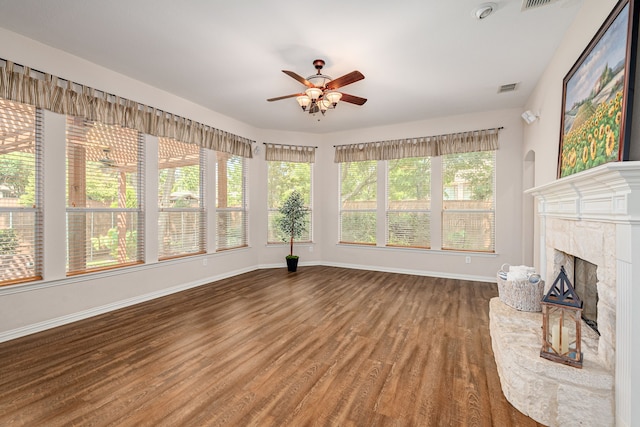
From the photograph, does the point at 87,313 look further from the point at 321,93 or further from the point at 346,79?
the point at 346,79

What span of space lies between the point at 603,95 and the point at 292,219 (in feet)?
15.8

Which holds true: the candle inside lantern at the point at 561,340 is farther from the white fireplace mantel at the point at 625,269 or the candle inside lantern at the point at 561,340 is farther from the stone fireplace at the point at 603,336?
the white fireplace mantel at the point at 625,269

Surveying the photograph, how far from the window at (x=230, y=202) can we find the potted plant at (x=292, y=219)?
809 mm

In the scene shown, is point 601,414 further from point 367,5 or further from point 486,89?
point 486,89

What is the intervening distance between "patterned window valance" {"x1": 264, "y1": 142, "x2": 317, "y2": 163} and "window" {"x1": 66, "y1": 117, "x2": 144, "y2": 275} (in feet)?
8.55

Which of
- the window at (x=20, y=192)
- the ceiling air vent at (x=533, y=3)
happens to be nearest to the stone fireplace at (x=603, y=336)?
the ceiling air vent at (x=533, y=3)

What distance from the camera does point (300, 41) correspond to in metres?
2.96

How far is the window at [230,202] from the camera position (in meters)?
5.39

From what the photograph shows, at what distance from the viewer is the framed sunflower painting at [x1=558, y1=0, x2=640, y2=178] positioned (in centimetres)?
176

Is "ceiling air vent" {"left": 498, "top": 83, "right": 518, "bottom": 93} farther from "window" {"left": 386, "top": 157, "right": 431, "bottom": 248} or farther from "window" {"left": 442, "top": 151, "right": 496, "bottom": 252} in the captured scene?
"window" {"left": 386, "top": 157, "right": 431, "bottom": 248}

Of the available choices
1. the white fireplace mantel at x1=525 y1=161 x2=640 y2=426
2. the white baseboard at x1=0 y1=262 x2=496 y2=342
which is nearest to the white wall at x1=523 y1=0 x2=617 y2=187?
the white fireplace mantel at x1=525 y1=161 x2=640 y2=426

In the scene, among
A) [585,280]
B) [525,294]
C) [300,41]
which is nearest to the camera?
[585,280]

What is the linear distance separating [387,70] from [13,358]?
188 inches

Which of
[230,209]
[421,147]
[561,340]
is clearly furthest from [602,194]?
[230,209]
